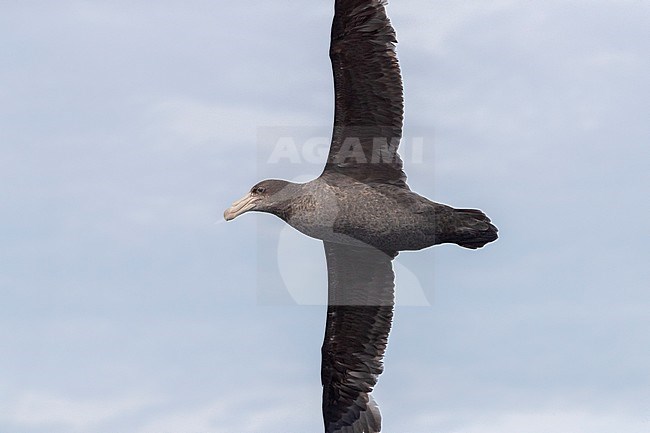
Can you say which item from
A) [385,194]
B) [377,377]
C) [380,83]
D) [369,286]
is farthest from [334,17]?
[377,377]

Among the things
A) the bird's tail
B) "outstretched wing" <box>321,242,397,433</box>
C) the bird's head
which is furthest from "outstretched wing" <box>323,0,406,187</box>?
"outstretched wing" <box>321,242,397,433</box>

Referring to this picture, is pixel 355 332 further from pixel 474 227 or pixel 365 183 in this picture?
pixel 474 227

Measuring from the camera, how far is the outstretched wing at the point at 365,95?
Answer: 18.0 m

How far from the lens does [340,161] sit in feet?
61.3

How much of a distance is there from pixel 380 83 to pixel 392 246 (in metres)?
2.41

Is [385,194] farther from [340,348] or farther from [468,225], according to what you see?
[340,348]

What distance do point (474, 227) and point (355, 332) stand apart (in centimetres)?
304

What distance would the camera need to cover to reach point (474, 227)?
722 inches

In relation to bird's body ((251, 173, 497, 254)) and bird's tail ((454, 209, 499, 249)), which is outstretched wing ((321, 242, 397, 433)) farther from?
bird's tail ((454, 209, 499, 249))

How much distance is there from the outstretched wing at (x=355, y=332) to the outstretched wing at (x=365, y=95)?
5.88ft

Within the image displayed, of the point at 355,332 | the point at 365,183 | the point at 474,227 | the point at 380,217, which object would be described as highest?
the point at 365,183

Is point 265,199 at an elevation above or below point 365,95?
below

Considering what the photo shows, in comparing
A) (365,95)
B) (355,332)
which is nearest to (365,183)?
(365,95)

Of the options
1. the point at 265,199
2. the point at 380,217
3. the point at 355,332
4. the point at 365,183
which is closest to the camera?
the point at 380,217
